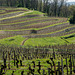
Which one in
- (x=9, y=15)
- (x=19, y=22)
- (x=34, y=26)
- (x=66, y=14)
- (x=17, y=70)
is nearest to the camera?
(x=17, y=70)

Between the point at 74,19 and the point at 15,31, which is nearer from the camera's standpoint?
the point at 15,31

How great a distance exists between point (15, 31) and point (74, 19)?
1893 inches

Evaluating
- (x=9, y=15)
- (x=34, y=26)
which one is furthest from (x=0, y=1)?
(x=34, y=26)

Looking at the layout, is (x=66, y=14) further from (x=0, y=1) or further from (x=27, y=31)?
(x=27, y=31)

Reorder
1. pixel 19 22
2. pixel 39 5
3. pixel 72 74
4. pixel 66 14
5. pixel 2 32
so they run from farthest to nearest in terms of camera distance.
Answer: pixel 39 5
pixel 66 14
pixel 19 22
pixel 2 32
pixel 72 74

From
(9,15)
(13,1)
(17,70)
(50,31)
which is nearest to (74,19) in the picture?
(50,31)

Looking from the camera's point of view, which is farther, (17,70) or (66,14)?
(66,14)

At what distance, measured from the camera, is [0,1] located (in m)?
148

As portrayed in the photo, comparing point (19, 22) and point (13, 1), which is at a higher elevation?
point (13, 1)

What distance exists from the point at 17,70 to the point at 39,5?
137310 millimetres

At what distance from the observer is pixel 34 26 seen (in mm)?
79062

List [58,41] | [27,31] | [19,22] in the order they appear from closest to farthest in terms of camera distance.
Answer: [58,41], [27,31], [19,22]

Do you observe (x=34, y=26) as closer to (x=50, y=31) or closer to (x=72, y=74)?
(x=50, y=31)

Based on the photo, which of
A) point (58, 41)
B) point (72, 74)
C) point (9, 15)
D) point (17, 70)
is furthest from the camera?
point (9, 15)
